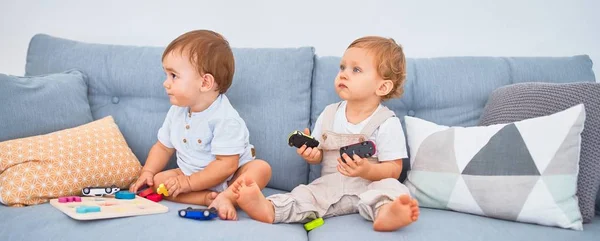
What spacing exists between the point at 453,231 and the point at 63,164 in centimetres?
113

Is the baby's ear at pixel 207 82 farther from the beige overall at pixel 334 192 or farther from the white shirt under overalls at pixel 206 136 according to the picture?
the beige overall at pixel 334 192

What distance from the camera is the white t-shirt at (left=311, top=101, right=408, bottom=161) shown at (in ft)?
6.03

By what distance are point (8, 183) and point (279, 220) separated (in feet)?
2.51

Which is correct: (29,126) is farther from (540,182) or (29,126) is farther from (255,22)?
(540,182)

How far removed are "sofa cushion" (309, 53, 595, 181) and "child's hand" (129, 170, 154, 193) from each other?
1.79 feet

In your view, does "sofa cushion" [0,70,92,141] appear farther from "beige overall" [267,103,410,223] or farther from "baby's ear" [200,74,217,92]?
"beige overall" [267,103,410,223]

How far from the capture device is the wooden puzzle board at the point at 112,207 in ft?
4.88

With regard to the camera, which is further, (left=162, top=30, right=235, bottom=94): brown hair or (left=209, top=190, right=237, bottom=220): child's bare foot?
(left=162, top=30, right=235, bottom=94): brown hair

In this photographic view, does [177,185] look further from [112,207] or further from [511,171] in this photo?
[511,171]

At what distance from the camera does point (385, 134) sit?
6.09ft

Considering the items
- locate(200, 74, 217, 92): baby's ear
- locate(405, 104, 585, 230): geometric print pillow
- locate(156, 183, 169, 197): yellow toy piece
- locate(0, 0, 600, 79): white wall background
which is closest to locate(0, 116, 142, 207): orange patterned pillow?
locate(156, 183, 169, 197): yellow toy piece

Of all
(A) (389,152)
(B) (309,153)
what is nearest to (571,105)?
(A) (389,152)

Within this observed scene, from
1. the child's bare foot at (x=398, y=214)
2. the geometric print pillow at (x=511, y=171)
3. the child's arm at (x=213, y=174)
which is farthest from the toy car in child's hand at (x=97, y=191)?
the geometric print pillow at (x=511, y=171)

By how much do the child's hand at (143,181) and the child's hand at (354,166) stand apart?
0.62m
